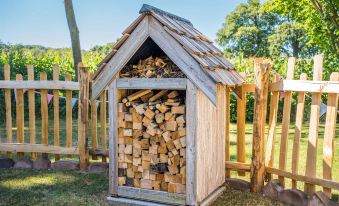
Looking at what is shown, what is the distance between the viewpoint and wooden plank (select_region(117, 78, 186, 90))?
4730mm

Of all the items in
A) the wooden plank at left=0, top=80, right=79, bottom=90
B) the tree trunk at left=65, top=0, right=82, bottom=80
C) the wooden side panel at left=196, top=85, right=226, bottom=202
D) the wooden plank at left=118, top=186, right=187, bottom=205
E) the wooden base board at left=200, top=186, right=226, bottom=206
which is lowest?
the wooden base board at left=200, top=186, right=226, bottom=206

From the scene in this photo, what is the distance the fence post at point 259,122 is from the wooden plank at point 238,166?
20 cm

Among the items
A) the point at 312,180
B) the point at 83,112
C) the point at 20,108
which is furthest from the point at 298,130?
the point at 20,108

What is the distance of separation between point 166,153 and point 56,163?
281 centimetres

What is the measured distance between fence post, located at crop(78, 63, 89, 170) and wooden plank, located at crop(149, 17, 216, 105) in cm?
226

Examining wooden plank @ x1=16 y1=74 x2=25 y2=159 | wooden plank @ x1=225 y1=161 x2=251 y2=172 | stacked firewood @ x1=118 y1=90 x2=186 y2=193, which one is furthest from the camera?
wooden plank @ x1=16 y1=74 x2=25 y2=159

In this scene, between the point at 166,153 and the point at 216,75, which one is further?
the point at 166,153

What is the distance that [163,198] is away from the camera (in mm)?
4996

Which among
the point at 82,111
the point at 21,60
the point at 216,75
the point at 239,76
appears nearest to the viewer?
the point at 216,75

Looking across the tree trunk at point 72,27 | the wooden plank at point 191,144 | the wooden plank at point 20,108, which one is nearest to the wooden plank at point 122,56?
the wooden plank at point 191,144

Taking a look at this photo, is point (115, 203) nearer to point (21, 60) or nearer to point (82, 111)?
point (82, 111)

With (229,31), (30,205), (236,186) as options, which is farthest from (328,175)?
(229,31)

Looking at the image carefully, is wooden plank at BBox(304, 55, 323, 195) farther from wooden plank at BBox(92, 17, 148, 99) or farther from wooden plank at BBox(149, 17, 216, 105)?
wooden plank at BBox(92, 17, 148, 99)

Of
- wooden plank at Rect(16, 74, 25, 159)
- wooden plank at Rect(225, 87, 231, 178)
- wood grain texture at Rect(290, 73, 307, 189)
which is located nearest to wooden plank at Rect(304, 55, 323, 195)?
wood grain texture at Rect(290, 73, 307, 189)
